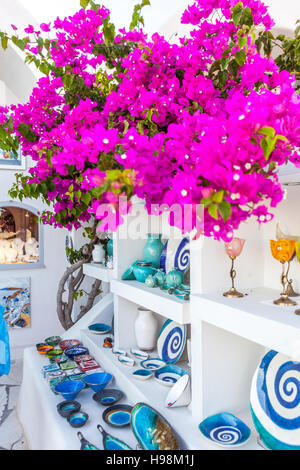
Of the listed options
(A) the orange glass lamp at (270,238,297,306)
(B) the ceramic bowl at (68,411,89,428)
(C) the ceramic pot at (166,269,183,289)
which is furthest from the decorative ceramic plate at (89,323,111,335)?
(A) the orange glass lamp at (270,238,297,306)

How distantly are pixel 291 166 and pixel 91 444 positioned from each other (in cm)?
94

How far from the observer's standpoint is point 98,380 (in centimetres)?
142

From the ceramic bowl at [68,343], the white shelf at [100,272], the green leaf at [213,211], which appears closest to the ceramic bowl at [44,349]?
the ceramic bowl at [68,343]

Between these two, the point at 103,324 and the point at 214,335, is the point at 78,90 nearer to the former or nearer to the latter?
the point at 214,335

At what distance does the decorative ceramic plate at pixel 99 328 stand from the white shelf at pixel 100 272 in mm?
271

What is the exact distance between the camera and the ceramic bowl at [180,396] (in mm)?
1121

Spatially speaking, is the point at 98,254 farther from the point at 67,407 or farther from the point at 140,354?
the point at 67,407

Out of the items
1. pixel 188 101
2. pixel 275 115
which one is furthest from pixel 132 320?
pixel 275 115

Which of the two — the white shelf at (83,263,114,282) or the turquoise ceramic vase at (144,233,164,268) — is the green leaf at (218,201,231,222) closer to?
the turquoise ceramic vase at (144,233,164,268)

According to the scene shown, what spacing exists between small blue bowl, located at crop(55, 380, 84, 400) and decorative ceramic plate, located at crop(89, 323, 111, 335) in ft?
1.66

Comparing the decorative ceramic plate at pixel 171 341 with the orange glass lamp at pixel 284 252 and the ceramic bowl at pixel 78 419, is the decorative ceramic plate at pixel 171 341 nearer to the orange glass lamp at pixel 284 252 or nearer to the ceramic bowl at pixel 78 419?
the ceramic bowl at pixel 78 419

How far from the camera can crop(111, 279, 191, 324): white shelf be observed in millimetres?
1072

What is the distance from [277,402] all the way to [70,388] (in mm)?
797

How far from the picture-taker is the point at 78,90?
88cm
